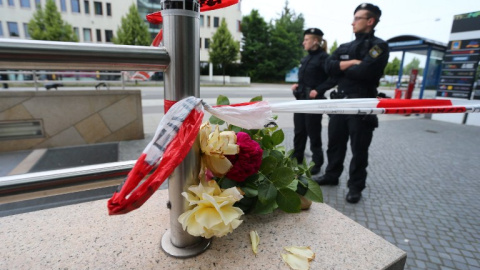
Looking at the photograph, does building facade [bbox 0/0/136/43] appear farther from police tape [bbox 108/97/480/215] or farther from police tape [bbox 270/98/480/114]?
police tape [bbox 108/97/480/215]

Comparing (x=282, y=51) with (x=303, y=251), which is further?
(x=282, y=51)

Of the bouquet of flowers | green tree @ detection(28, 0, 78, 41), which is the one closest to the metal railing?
the bouquet of flowers

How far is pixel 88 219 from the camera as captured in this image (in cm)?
100

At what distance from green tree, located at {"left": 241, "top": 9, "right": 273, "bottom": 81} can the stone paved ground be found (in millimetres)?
33082

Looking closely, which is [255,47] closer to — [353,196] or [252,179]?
[353,196]

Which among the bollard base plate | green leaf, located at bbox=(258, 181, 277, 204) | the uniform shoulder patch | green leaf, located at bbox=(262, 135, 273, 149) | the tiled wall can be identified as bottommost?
the tiled wall

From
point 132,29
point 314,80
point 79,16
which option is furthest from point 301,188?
point 79,16

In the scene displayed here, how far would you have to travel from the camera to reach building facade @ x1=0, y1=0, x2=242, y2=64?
2852 centimetres

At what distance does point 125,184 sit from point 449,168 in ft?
17.4

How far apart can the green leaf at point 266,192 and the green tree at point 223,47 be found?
1275 inches

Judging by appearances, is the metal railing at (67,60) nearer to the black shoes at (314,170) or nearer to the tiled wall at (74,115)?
the black shoes at (314,170)

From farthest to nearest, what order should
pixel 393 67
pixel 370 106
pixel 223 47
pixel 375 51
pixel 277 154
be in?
pixel 393 67 < pixel 223 47 < pixel 375 51 < pixel 370 106 < pixel 277 154

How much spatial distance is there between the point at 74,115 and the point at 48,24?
95.0ft

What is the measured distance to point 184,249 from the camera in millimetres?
834
